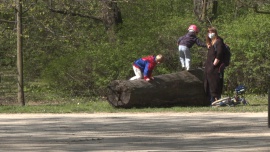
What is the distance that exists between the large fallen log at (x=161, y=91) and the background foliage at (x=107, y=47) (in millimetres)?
4569

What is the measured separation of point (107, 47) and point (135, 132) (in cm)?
1160

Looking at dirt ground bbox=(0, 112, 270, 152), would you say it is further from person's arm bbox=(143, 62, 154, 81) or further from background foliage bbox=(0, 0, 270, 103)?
background foliage bbox=(0, 0, 270, 103)

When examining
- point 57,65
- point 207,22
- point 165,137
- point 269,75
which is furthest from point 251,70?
point 165,137

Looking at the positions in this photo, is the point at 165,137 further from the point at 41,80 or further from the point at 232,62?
the point at 41,80

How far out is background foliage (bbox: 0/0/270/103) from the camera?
81.4 feet

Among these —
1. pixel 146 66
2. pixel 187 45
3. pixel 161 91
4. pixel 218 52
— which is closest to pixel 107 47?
pixel 187 45

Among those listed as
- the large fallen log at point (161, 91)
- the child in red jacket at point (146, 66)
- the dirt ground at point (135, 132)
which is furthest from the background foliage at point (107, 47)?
the dirt ground at point (135, 132)

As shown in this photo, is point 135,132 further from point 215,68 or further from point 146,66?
point 215,68

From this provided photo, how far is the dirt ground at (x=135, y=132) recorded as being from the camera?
1184 centimetres

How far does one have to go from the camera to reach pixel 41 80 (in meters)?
27.4

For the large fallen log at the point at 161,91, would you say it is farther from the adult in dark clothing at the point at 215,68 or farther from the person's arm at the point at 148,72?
the adult in dark clothing at the point at 215,68

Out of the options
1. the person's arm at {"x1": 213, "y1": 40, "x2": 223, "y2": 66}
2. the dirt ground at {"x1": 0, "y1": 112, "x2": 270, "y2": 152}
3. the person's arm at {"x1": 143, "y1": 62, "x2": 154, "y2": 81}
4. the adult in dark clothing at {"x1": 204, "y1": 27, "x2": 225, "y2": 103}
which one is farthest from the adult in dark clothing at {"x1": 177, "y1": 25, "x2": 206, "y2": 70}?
the dirt ground at {"x1": 0, "y1": 112, "x2": 270, "y2": 152}

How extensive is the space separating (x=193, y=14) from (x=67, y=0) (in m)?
5.29

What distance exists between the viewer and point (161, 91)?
19.7 metres
